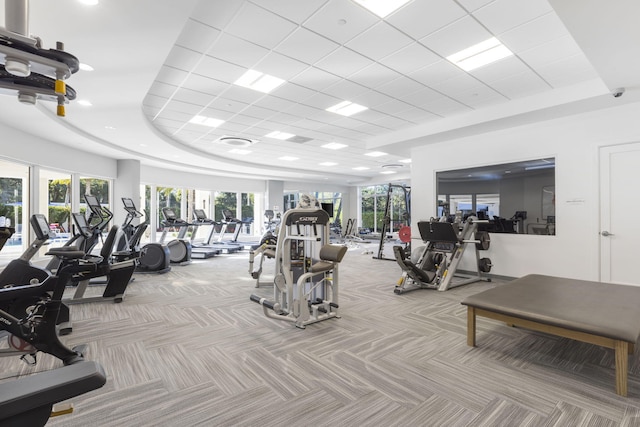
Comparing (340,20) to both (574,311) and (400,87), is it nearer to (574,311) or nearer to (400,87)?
(400,87)

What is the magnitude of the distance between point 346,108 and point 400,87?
3.87 ft

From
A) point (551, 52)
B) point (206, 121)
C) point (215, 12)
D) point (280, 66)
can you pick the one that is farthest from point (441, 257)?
point (206, 121)

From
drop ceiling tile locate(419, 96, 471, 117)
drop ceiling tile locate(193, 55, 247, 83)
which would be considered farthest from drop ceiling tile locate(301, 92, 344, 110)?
drop ceiling tile locate(419, 96, 471, 117)

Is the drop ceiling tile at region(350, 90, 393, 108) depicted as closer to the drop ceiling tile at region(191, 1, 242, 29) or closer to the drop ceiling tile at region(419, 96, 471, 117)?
the drop ceiling tile at region(419, 96, 471, 117)

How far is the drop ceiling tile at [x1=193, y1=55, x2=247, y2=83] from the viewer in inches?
157

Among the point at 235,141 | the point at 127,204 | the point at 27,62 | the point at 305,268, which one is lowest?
the point at 305,268

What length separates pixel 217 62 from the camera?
3982 millimetres

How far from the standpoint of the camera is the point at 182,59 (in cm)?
389

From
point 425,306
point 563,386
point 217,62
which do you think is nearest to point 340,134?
point 217,62

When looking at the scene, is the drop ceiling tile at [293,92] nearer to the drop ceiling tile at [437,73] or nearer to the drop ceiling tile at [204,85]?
the drop ceiling tile at [204,85]

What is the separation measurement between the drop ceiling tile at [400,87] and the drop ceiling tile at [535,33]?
4.08 feet

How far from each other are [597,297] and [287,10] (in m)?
3.74

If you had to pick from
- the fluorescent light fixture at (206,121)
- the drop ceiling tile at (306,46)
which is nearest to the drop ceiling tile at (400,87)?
the drop ceiling tile at (306,46)

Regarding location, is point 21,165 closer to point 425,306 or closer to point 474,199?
point 425,306
